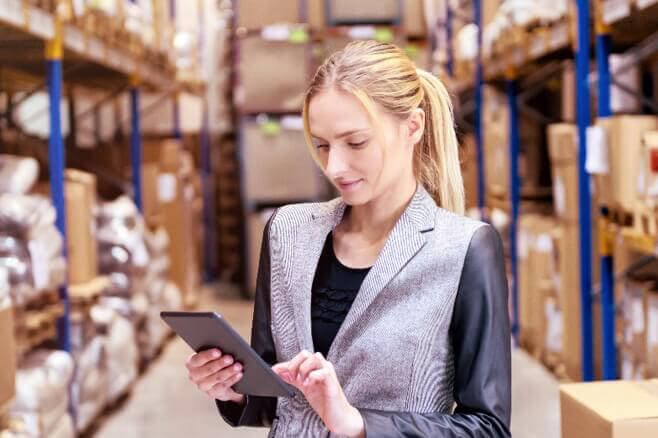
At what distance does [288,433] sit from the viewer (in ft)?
6.05

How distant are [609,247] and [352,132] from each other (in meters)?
3.03

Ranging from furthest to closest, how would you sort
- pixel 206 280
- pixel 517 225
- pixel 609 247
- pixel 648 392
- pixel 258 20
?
1. pixel 206 280
2. pixel 258 20
3. pixel 517 225
4. pixel 609 247
5. pixel 648 392

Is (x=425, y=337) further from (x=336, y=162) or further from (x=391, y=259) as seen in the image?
(x=336, y=162)

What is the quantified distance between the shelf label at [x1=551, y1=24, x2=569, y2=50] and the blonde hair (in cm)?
333

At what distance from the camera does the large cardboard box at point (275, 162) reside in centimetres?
891

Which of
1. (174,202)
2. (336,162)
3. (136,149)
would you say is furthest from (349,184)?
(174,202)

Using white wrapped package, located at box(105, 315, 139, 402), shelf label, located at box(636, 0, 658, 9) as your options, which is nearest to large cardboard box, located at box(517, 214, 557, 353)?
shelf label, located at box(636, 0, 658, 9)

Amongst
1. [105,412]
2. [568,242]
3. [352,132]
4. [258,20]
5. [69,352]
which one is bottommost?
[105,412]

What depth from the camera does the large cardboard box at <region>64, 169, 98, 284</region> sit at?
4.98m

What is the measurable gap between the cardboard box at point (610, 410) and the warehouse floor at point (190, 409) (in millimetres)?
2315

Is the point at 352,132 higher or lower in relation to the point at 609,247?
higher

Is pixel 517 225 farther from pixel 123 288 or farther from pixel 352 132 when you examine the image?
pixel 352 132

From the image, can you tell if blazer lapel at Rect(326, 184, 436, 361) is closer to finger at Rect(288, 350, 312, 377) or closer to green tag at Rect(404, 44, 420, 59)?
finger at Rect(288, 350, 312, 377)

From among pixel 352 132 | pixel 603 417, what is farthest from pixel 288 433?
pixel 603 417
